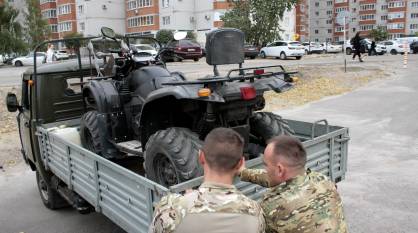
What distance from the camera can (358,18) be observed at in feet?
368

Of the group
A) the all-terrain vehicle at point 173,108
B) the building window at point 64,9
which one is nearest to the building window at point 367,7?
the building window at point 64,9

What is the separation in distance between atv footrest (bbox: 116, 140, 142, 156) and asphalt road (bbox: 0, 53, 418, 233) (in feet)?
3.06

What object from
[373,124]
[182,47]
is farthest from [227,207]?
[182,47]

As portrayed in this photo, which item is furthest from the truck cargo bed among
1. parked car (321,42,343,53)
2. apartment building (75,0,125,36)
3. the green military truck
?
apartment building (75,0,125,36)

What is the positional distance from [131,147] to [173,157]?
3.60 ft

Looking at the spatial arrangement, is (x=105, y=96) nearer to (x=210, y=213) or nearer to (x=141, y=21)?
(x=210, y=213)

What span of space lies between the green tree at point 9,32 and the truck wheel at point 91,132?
1443 inches

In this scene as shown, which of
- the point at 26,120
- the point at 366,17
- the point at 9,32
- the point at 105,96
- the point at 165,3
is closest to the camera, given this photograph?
the point at 105,96

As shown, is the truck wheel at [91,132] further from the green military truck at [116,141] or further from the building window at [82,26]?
the building window at [82,26]

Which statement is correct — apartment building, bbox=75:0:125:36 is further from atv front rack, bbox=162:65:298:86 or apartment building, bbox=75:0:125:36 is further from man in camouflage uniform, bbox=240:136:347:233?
man in camouflage uniform, bbox=240:136:347:233

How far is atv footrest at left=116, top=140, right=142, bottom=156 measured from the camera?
176 inches

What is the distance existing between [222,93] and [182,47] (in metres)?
27.2

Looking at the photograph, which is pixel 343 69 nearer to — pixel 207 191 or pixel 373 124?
pixel 373 124

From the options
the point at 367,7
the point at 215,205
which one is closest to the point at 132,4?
the point at 367,7
